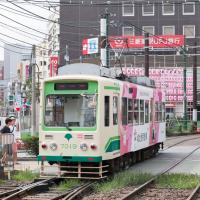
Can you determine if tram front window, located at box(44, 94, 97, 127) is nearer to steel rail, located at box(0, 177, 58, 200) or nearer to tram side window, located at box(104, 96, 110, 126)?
tram side window, located at box(104, 96, 110, 126)

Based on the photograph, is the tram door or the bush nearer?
the tram door

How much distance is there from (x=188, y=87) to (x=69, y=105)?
49797mm

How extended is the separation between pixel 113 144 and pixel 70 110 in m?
1.78

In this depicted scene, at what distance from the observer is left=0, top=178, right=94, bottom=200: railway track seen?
524 inches

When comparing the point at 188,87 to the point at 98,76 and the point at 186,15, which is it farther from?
the point at 98,76

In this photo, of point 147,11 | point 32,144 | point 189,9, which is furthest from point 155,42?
point 32,144

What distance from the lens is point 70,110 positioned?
654 inches

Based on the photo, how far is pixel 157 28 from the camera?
8088 cm

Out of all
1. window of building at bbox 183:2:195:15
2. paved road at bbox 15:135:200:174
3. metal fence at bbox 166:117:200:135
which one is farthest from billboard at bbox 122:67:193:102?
paved road at bbox 15:135:200:174

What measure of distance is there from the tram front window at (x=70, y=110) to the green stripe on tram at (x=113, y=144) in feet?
3.06

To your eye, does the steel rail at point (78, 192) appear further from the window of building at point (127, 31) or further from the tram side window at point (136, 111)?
the window of building at point (127, 31)

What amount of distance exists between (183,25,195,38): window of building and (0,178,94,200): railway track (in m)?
67.4

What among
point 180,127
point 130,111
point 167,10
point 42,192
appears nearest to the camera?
point 42,192

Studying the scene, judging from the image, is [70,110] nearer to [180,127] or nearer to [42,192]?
[42,192]
